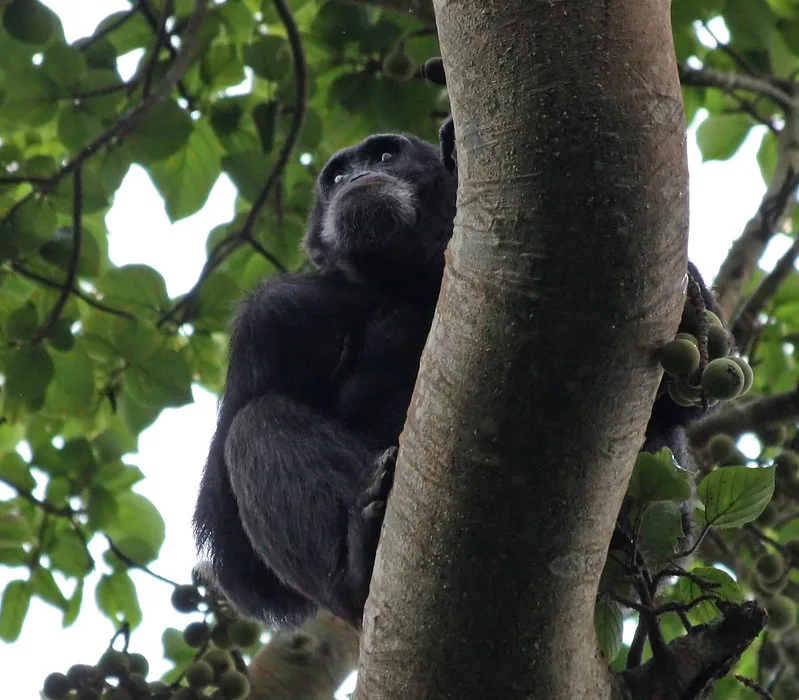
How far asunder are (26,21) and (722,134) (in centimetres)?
286

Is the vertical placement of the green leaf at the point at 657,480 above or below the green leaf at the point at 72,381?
below

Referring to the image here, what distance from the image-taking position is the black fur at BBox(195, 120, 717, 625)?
265 centimetres

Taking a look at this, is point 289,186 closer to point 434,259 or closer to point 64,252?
point 64,252

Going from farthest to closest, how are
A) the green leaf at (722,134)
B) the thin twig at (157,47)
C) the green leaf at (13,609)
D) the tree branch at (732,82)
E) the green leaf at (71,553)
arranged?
the green leaf at (722,134) < the tree branch at (732,82) < the thin twig at (157,47) < the green leaf at (71,553) < the green leaf at (13,609)

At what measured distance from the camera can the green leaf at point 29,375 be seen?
3.83 meters

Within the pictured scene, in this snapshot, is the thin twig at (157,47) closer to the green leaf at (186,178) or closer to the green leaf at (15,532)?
the green leaf at (186,178)

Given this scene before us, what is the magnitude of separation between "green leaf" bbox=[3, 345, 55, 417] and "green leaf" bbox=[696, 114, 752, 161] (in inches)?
113

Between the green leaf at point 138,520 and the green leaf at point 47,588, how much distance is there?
0.89ft

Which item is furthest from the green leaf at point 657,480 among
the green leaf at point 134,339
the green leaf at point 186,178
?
the green leaf at point 186,178

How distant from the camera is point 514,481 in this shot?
1.62 meters

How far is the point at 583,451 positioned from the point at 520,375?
150 millimetres

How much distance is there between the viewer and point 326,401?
3.14m

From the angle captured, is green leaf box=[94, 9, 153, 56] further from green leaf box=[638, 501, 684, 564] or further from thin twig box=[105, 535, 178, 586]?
green leaf box=[638, 501, 684, 564]

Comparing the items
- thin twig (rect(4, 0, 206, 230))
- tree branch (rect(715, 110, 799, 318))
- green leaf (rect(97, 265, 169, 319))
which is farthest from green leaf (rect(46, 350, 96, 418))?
tree branch (rect(715, 110, 799, 318))
